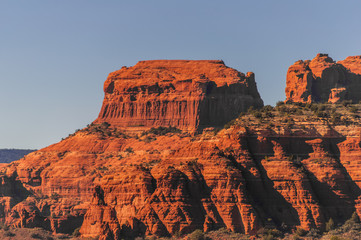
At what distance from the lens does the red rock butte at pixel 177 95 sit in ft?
491

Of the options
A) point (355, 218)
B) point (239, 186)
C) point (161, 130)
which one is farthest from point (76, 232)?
point (161, 130)

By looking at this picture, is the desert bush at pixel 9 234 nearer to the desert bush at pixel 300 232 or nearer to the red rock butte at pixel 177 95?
the desert bush at pixel 300 232

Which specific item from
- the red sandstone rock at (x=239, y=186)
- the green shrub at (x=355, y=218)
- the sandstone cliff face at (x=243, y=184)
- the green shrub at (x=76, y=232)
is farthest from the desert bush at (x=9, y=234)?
the green shrub at (x=355, y=218)

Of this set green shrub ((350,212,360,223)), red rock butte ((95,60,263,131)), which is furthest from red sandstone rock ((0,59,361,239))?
red rock butte ((95,60,263,131))

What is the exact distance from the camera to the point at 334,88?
151500 millimetres

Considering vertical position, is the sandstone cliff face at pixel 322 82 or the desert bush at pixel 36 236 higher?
the sandstone cliff face at pixel 322 82

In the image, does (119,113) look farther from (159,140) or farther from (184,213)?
(184,213)

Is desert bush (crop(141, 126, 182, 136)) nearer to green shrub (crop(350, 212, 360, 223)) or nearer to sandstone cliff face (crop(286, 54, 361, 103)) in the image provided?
sandstone cliff face (crop(286, 54, 361, 103))

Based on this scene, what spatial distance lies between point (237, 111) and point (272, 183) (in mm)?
50700

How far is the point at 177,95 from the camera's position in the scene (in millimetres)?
151125

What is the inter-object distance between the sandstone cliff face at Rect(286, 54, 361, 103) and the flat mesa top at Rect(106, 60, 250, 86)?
29.7 feet

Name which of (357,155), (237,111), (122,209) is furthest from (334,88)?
(122,209)

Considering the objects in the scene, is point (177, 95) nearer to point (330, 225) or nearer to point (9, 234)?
point (9, 234)

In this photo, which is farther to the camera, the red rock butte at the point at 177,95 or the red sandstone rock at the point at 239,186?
the red rock butte at the point at 177,95
